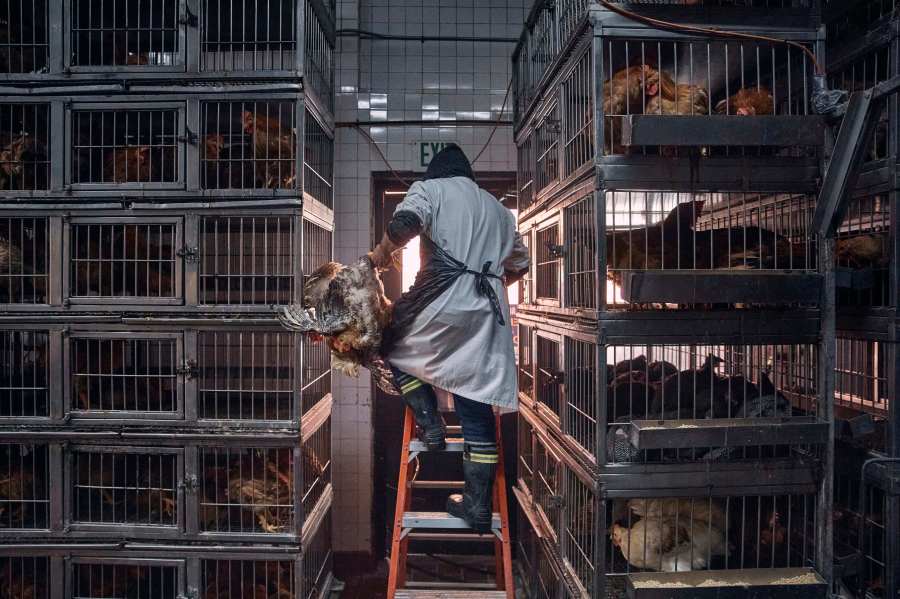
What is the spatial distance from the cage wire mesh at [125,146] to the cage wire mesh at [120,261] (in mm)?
261

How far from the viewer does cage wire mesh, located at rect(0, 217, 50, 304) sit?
3531 mm

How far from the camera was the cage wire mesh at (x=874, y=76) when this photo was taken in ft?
9.19

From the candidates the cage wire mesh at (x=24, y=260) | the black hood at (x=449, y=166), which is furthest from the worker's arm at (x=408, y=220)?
the cage wire mesh at (x=24, y=260)

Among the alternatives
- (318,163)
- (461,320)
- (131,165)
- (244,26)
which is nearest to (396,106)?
(318,163)

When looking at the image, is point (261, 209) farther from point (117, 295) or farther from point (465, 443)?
point (465, 443)

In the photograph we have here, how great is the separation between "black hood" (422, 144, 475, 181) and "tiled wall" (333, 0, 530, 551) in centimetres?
156

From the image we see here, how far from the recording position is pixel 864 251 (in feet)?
9.47

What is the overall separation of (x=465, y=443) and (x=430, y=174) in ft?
4.01

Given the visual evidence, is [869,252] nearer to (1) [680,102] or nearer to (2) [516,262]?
(1) [680,102]

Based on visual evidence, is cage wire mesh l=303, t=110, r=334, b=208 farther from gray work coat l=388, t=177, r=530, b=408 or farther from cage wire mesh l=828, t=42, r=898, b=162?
cage wire mesh l=828, t=42, r=898, b=162

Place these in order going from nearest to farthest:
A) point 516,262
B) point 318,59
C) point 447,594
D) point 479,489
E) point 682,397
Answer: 1. point 682,397
2. point 479,489
3. point 447,594
4. point 516,262
5. point 318,59

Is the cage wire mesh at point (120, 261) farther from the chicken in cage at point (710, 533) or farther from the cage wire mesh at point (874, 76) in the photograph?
the cage wire mesh at point (874, 76)

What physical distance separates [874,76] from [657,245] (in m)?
1.34

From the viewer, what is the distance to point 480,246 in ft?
9.71
